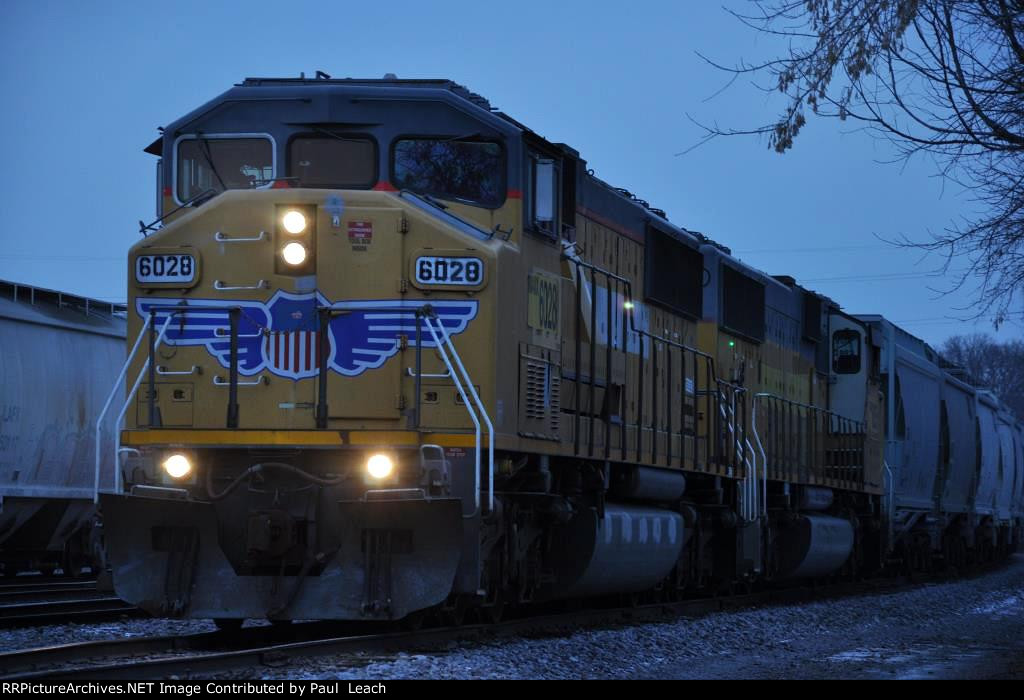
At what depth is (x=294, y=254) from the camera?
10.3m

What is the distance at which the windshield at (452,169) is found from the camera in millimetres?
10867

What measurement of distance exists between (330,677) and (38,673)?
1564mm

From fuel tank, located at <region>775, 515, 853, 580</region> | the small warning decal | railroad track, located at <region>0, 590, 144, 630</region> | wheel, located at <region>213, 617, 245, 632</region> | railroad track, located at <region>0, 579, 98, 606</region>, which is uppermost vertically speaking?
the small warning decal

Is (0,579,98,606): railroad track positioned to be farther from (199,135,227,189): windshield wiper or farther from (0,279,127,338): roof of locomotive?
(199,135,227,189): windshield wiper

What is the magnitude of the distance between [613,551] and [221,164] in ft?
15.9

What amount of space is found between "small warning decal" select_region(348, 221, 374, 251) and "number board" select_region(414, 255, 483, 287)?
14.8 inches

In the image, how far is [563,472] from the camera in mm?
12523

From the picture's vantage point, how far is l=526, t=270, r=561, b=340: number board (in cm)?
1134

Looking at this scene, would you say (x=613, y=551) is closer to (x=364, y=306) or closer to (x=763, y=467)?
(x=364, y=306)

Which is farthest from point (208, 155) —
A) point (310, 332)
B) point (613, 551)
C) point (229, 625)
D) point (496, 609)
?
point (613, 551)

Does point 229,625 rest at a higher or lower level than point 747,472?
lower

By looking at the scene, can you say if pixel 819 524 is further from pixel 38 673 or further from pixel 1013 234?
pixel 38 673

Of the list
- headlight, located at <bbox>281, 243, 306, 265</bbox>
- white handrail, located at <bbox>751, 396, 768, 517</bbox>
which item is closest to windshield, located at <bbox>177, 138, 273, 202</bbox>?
headlight, located at <bbox>281, 243, 306, 265</bbox>
